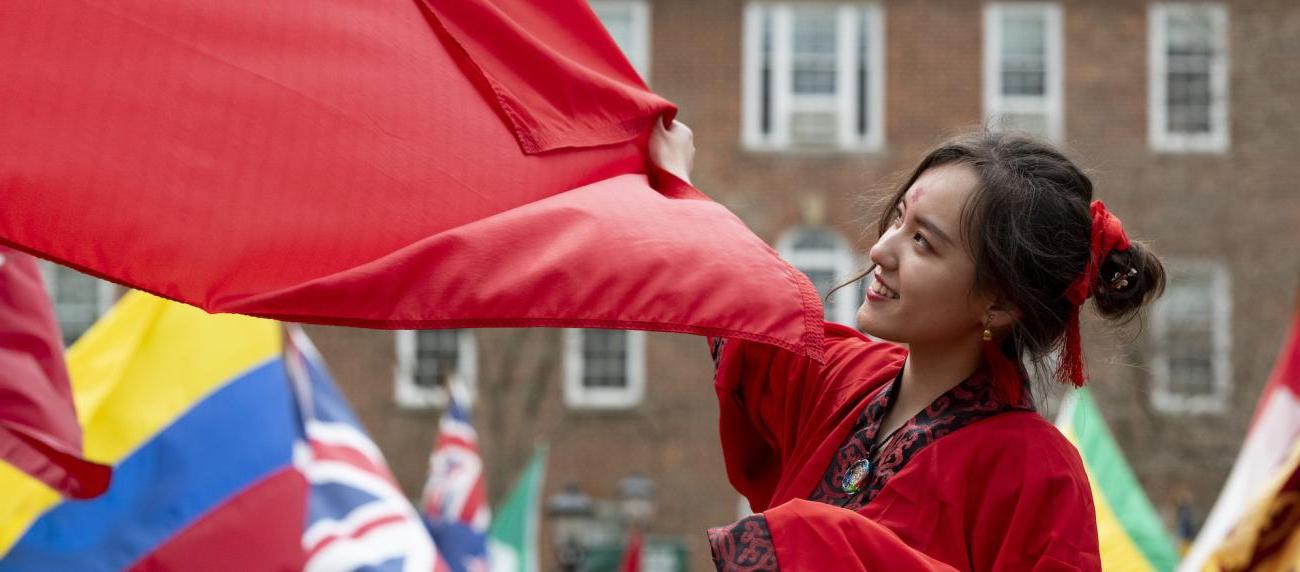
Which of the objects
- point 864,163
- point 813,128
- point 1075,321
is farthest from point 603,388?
point 1075,321

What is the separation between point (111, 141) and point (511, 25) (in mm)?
724

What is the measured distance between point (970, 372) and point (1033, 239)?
0.75ft

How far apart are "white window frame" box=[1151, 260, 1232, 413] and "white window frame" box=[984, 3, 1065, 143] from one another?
2141 mm

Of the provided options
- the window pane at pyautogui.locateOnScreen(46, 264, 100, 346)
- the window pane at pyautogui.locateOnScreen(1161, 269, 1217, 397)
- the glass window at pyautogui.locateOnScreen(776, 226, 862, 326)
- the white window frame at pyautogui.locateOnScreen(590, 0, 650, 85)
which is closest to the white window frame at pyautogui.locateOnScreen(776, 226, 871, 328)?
the glass window at pyautogui.locateOnScreen(776, 226, 862, 326)

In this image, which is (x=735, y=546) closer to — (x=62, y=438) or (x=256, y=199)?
(x=256, y=199)

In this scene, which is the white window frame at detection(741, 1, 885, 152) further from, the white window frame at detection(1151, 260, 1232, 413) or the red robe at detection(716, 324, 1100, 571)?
the red robe at detection(716, 324, 1100, 571)

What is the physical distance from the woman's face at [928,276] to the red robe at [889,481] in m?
0.16

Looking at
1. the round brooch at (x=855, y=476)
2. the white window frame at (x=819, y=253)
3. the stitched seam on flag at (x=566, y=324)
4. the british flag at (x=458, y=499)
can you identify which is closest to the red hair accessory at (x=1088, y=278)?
the round brooch at (x=855, y=476)

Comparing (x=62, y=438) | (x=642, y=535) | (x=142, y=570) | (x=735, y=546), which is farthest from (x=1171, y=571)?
(x=642, y=535)

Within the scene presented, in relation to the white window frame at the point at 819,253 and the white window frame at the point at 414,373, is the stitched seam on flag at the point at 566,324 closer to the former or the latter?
the white window frame at the point at 819,253

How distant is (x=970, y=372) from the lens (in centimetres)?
306

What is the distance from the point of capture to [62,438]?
13.2ft

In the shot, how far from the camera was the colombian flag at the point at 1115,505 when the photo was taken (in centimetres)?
620

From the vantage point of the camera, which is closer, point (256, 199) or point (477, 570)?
point (256, 199)
